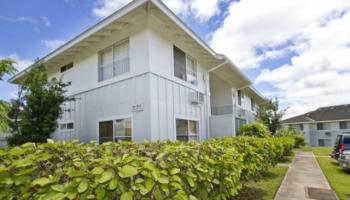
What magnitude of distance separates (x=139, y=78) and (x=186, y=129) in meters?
3.43

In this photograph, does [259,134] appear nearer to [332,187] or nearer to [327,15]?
[332,187]

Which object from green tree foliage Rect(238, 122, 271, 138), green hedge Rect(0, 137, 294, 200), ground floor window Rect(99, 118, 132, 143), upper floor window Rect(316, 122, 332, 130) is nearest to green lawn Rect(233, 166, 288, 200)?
green tree foliage Rect(238, 122, 271, 138)

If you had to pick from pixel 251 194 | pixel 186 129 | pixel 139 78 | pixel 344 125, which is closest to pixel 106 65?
pixel 139 78

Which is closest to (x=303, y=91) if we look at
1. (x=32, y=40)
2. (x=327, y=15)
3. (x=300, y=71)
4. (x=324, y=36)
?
(x=300, y=71)

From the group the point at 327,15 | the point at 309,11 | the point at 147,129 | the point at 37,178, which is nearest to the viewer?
the point at 37,178

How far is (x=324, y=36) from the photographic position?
51.3ft

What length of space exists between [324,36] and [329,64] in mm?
18654

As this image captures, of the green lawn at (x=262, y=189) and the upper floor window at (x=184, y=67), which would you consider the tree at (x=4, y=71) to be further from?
the upper floor window at (x=184, y=67)

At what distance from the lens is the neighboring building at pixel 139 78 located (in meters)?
9.60

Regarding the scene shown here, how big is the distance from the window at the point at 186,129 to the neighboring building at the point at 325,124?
32.9 meters

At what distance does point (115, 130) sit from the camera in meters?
10.5

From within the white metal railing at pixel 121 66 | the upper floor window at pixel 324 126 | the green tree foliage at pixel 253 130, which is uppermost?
the white metal railing at pixel 121 66

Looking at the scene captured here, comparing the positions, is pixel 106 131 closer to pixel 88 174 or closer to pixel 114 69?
pixel 114 69

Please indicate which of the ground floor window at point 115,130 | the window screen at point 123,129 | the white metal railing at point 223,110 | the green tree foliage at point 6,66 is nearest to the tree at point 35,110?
the ground floor window at point 115,130
